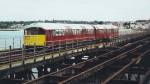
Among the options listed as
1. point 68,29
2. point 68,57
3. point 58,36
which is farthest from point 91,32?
point 68,57

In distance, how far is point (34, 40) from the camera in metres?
35.5

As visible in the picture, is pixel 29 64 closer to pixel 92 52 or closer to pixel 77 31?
pixel 92 52

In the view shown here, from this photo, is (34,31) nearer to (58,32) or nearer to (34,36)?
(34,36)

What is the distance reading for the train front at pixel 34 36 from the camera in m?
34.9

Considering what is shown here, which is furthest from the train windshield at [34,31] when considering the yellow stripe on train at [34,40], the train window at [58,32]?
the train window at [58,32]

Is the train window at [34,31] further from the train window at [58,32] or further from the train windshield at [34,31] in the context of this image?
the train window at [58,32]

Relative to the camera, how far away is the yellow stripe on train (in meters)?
34.7

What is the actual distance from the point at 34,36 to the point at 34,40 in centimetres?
45

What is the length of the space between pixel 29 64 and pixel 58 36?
666 inches

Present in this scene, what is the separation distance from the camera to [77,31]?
44.9 metres

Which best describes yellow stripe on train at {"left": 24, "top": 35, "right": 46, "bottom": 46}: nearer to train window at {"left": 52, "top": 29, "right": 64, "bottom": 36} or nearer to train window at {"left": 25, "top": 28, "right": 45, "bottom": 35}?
train window at {"left": 25, "top": 28, "right": 45, "bottom": 35}

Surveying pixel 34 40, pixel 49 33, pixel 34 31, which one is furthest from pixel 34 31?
pixel 49 33

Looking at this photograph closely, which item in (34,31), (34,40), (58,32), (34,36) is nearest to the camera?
(34,40)

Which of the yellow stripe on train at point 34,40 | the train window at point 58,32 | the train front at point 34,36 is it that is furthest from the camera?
the train window at point 58,32
